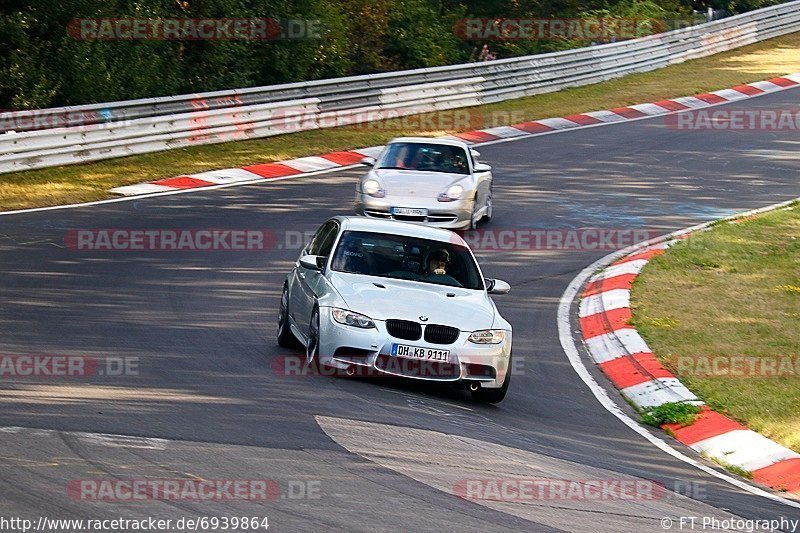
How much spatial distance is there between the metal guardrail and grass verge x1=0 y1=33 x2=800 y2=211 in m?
0.27

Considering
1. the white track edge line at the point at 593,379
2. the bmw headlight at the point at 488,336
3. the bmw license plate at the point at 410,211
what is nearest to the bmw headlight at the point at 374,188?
the bmw license plate at the point at 410,211

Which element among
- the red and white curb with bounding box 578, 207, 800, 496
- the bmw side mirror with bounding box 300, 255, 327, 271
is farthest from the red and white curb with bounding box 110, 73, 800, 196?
the bmw side mirror with bounding box 300, 255, 327, 271

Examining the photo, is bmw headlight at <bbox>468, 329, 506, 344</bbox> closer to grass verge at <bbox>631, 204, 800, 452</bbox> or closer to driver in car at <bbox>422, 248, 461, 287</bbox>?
driver in car at <bbox>422, 248, 461, 287</bbox>

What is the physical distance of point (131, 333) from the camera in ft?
38.5

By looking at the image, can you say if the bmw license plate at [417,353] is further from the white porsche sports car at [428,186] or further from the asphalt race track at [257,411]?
the white porsche sports car at [428,186]

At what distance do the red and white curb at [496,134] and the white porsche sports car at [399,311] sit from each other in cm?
942

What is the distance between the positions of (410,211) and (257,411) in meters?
9.12

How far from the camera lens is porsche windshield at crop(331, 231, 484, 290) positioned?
11.5 metres

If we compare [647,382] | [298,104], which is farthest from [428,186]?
[298,104]

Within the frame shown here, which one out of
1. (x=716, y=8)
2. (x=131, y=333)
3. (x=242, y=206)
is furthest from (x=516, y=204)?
(x=716, y=8)

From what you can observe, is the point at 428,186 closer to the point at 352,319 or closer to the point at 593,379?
the point at 593,379

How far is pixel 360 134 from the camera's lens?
89.1ft

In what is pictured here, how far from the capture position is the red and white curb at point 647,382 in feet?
31.7

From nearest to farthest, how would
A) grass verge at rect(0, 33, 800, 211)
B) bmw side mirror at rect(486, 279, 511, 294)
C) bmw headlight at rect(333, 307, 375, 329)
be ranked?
1. bmw headlight at rect(333, 307, 375, 329)
2. bmw side mirror at rect(486, 279, 511, 294)
3. grass verge at rect(0, 33, 800, 211)
